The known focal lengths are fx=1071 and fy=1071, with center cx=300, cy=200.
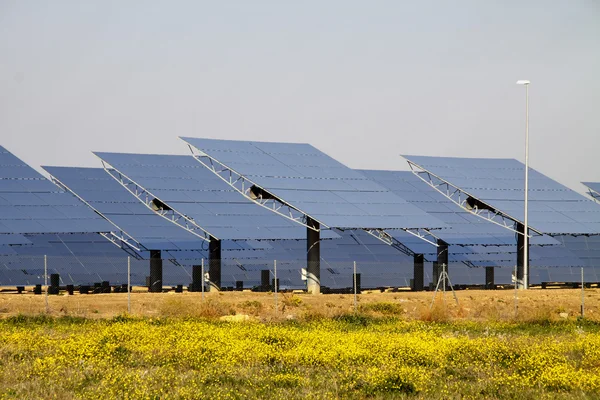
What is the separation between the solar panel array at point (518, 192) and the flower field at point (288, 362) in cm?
2773

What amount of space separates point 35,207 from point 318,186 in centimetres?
1407

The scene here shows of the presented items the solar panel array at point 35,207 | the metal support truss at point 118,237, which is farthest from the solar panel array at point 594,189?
the solar panel array at point 35,207

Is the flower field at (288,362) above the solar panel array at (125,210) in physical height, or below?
below

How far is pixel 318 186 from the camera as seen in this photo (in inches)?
2069

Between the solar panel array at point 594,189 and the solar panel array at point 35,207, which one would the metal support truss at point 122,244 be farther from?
the solar panel array at point 594,189

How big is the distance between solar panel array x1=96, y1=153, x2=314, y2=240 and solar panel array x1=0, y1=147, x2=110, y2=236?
117 inches

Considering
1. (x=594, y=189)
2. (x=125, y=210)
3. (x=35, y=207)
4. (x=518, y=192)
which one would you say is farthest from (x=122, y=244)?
(x=594, y=189)

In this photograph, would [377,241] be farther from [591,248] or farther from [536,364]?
[536,364]

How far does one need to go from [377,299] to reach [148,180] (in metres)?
15.5

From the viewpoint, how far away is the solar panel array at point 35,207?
51.4 metres

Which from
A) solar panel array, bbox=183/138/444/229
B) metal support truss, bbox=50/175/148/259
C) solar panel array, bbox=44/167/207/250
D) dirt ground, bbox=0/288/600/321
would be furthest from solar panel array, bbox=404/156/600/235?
metal support truss, bbox=50/175/148/259

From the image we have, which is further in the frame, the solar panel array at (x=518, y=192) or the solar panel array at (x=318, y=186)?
the solar panel array at (x=518, y=192)

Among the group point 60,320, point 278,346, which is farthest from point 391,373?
point 60,320

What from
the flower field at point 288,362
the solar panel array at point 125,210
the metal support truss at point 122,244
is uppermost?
the solar panel array at point 125,210
